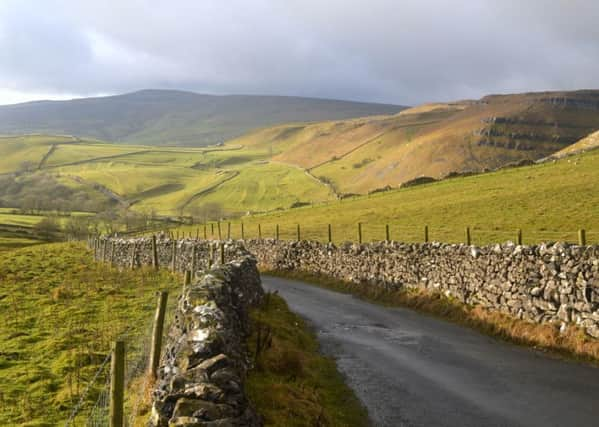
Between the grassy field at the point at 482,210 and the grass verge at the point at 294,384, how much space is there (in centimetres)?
1509

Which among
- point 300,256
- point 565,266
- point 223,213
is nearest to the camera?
point 565,266

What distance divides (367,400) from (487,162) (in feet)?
396

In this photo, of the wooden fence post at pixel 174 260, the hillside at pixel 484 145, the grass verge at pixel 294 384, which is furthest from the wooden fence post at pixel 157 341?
the hillside at pixel 484 145

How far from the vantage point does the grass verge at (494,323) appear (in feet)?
54.8

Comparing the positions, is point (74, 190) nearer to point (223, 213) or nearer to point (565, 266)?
point (223, 213)

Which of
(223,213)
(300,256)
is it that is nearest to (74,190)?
(223,213)

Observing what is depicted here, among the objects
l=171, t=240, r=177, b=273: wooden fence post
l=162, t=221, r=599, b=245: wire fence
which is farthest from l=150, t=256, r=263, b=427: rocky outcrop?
l=171, t=240, r=177, b=273: wooden fence post

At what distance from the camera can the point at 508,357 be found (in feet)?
55.1

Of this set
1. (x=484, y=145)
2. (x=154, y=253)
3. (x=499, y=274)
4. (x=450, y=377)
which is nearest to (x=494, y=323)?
(x=499, y=274)

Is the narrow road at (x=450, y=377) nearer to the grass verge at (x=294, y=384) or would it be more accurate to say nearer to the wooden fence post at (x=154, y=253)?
the grass verge at (x=294, y=384)

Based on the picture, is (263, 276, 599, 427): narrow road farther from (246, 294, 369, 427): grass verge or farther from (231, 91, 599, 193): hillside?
(231, 91, 599, 193): hillside

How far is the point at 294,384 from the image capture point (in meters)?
12.6

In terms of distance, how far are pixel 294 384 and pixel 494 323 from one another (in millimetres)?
10548

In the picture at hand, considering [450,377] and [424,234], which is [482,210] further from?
[450,377]
